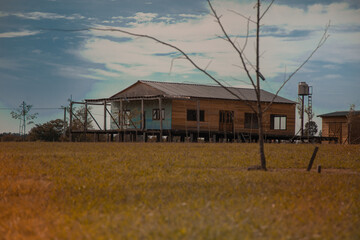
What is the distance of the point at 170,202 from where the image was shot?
652 cm

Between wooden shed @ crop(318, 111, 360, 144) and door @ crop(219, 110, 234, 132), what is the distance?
12388 millimetres

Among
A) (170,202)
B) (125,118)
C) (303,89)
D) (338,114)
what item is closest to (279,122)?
(303,89)

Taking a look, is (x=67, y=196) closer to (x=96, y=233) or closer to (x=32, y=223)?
(x=32, y=223)

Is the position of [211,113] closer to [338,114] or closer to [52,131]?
[52,131]

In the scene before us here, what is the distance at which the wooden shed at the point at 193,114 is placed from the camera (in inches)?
1208

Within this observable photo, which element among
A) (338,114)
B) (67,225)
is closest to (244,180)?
(67,225)

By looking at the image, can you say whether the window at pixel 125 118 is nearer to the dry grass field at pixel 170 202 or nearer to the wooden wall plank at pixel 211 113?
the wooden wall plank at pixel 211 113

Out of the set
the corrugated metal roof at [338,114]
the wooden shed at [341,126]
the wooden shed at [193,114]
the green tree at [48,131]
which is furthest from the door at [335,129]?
the green tree at [48,131]

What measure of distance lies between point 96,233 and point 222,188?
3.15 metres

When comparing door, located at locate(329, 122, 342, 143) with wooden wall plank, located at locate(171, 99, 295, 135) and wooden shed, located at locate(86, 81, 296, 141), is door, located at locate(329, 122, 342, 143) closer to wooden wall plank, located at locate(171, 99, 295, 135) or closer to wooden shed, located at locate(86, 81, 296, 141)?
wooden shed, located at locate(86, 81, 296, 141)

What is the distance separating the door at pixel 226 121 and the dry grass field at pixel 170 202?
2159 centimetres

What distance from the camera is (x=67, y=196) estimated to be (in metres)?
7.14

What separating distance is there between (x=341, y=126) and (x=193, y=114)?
58.9ft

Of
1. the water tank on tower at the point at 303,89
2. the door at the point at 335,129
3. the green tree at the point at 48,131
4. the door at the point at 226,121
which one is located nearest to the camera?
the door at the point at 226,121
